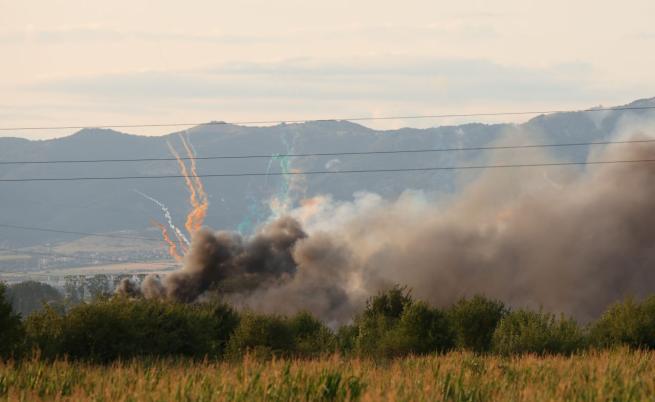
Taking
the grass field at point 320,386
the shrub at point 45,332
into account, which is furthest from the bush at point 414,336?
the grass field at point 320,386

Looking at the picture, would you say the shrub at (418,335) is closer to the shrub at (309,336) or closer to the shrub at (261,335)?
the shrub at (309,336)

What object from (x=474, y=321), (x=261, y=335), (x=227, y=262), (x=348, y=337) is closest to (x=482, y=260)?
(x=227, y=262)

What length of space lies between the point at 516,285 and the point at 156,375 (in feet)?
407

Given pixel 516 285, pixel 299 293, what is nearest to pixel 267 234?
pixel 299 293

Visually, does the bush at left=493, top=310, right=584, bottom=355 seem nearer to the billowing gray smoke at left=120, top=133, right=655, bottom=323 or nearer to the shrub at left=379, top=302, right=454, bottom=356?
the shrub at left=379, top=302, right=454, bottom=356

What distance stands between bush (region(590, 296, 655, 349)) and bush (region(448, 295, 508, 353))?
7551 millimetres

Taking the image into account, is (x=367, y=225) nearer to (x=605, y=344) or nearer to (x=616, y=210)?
(x=616, y=210)

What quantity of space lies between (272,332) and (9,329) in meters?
21.8

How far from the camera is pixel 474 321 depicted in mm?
72125

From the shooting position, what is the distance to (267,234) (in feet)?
504

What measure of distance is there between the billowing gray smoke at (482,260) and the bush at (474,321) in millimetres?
63616

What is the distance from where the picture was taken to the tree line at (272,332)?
52.7 m

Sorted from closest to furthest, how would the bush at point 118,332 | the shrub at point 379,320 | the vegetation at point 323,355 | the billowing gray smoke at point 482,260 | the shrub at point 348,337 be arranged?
1. the vegetation at point 323,355
2. the bush at point 118,332
3. the shrub at point 379,320
4. the shrub at point 348,337
5. the billowing gray smoke at point 482,260

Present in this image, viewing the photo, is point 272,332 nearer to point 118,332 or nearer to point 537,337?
point 118,332
